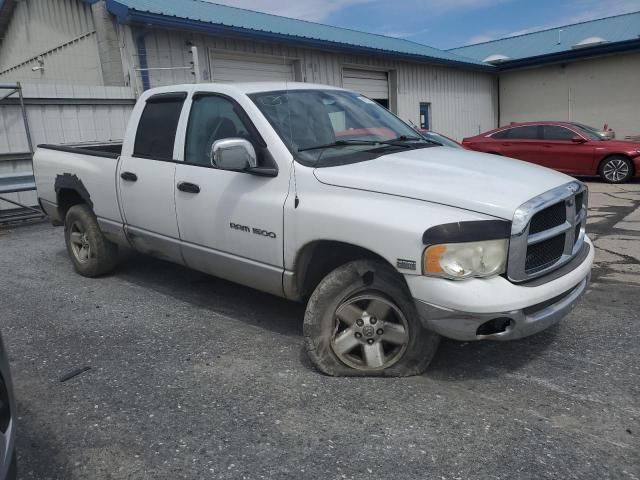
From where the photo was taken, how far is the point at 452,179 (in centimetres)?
313

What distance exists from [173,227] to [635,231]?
6.35m

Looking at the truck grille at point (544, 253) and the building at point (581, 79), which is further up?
the building at point (581, 79)

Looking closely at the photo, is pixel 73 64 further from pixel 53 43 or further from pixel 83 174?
pixel 83 174

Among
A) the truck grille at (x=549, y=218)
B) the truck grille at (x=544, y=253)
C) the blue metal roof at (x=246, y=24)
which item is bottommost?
the truck grille at (x=544, y=253)

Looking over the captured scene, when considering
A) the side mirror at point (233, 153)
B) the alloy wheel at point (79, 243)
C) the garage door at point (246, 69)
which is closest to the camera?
the side mirror at point (233, 153)

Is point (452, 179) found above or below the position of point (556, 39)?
below

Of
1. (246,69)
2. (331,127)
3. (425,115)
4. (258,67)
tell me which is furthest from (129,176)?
(425,115)

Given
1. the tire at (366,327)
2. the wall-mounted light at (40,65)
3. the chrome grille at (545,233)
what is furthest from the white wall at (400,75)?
the chrome grille at (545,233)

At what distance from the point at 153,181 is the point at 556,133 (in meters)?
11.8

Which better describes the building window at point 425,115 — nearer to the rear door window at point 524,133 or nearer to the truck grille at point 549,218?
the rear door window at point 524,133

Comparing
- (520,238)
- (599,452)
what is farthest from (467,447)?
(520,238)

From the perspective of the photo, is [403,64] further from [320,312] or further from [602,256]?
[320,312]

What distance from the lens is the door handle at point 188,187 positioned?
13.3 feet

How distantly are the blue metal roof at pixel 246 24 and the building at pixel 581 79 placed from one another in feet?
6.81
